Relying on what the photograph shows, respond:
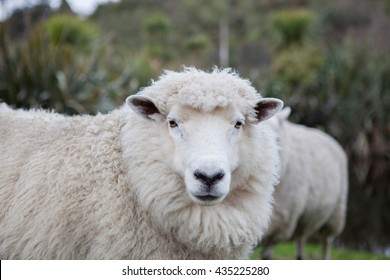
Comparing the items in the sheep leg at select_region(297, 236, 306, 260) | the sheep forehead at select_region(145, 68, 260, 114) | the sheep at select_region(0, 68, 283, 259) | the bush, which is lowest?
the sheep leg at select_region(297, 236, 306, 260)

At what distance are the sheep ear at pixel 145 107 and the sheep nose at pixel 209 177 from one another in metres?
0.59

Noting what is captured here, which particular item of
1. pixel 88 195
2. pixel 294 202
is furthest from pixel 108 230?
pixel 294 202

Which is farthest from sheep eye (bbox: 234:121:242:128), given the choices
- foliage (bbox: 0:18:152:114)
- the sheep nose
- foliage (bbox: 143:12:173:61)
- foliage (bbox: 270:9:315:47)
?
foliage (bbox: 143:12:173:61)

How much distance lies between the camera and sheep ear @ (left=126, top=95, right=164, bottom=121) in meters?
3.51

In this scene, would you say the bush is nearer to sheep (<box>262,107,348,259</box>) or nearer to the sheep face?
sheep (<box>262,107,348,259</box>)

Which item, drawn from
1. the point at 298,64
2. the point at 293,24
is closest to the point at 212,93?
the point at 298,64

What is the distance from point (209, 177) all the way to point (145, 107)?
73cm

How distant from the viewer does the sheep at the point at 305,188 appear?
21.4ft

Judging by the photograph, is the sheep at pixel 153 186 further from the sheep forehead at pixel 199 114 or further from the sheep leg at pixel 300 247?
the sheep leg at pixel 300 247

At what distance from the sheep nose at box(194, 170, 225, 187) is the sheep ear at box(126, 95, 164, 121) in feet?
1.93

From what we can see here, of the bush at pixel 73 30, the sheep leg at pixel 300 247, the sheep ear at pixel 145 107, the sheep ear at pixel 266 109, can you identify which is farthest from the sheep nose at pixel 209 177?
the bush at pixel 73 30

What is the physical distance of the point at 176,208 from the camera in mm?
3461

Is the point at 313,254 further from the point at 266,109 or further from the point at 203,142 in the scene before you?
the point at 203,142
